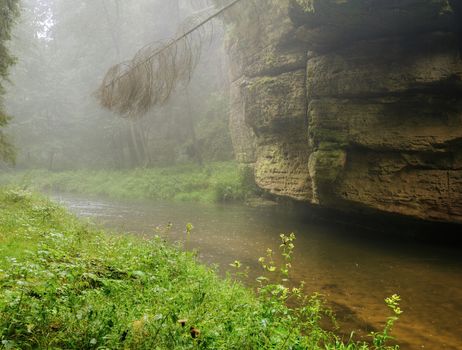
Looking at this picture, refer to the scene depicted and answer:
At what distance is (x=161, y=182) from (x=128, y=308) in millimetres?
23167

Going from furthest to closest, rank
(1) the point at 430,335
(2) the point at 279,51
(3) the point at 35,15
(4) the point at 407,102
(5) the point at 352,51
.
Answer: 1. (3) the point at 35,15
2. (2) the point at 279,51
3. (5) the point at 352,51
4. (4) the point at 407,102
5. (1) the point at 430,335

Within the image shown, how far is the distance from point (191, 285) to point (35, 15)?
52.4 metres

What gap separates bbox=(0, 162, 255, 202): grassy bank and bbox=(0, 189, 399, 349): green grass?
571 inches

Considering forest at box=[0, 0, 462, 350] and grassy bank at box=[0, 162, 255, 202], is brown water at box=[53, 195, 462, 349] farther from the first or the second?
grassy bank at box=[0, 162, 255, 202]

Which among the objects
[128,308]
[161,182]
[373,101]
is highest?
[373,101]

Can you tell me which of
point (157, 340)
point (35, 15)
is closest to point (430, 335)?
point (157, 340)

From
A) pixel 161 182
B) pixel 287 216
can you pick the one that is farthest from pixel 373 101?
pixel 161 182

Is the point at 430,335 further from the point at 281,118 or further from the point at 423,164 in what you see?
the point at 281,118

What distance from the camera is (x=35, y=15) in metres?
47.9

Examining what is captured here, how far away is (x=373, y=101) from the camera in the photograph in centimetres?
1145

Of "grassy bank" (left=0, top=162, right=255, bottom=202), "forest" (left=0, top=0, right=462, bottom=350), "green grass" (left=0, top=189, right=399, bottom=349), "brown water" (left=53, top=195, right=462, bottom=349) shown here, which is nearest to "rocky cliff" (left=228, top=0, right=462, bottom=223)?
"forest" (left=0, top=0, right=462, bottom=350)

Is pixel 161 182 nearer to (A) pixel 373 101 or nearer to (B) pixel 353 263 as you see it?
(A) pixel 373 101

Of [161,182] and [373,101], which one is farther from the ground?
[373,101]

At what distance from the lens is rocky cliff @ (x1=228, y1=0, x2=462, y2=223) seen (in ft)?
32.9
